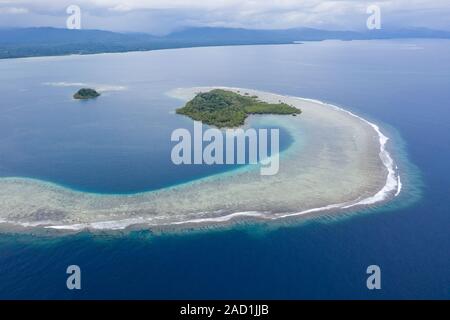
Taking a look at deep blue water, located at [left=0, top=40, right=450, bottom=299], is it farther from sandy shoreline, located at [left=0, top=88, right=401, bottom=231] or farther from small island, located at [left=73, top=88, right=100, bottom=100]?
small island, located at [left=73, top=88, right=100, bottom=100]

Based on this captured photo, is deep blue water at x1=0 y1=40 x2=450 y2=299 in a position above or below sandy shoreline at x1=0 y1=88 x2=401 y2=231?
below

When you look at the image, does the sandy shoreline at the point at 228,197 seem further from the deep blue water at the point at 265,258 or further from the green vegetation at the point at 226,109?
the green vegetation at the point at 226,109

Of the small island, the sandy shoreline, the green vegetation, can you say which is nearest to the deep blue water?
the sandy shoreline

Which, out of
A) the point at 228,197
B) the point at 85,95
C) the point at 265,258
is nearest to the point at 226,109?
the point at 228,197

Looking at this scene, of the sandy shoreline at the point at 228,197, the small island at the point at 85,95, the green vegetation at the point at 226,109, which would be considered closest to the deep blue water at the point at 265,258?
the sandy shoreline at the point at 228,197

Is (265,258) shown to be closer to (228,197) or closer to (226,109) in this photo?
(228,197)

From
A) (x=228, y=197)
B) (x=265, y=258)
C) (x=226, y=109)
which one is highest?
(x=226, y=109)

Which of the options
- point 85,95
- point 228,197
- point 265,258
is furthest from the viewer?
point 85,95

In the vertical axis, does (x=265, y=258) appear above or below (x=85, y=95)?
below
